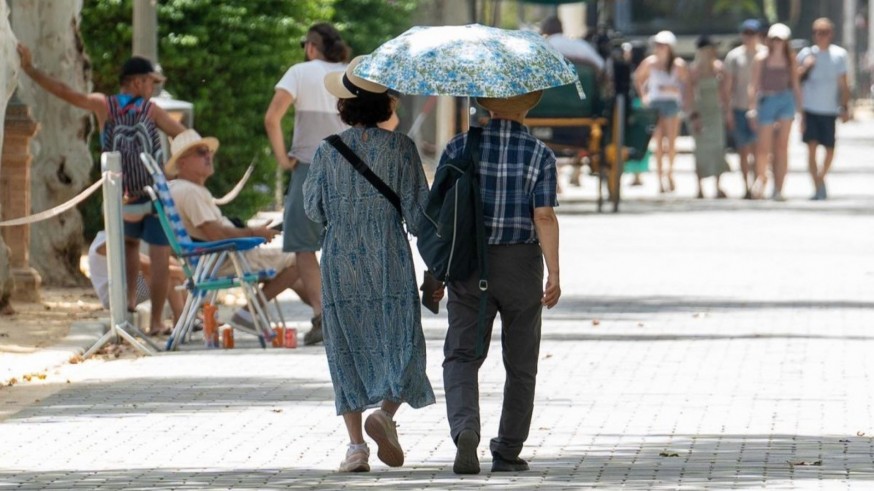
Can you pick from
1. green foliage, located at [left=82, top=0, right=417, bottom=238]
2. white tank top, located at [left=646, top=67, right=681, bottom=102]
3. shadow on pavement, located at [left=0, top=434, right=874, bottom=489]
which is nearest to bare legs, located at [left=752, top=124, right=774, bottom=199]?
white tank top, located at [left=646, top=67, right=681, bottom=102]

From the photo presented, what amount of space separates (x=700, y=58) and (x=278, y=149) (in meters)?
15.4

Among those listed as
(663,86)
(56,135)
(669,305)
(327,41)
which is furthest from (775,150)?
(327,41)

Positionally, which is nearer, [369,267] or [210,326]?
[369,267]

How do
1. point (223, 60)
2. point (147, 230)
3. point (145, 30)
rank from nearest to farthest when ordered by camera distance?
point (147, 230) → point (145, 30) → point (223, 60)

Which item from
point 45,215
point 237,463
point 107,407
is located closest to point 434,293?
point 237,463

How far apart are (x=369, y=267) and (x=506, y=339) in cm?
57

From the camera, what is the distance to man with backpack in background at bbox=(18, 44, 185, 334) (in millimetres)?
13156

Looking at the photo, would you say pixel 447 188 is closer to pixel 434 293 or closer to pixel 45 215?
pixel 434 293

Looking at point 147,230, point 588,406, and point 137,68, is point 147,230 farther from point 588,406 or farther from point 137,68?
point 588,406

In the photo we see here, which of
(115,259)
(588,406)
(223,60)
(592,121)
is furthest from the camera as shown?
(592,121)

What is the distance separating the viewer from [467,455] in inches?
309

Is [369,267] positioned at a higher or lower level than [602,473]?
higher

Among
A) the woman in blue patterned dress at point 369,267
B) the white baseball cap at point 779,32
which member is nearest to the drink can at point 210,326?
the woman in blue patterned dress at point 369,267

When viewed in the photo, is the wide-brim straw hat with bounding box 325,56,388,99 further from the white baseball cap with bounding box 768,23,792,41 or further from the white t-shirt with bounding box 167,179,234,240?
the white baseball cap with bounding box 768,23,792,41
